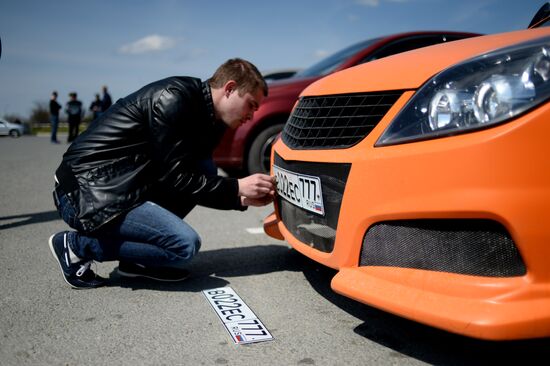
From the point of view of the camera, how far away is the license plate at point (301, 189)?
1.88 metres

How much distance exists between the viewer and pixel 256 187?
228cm

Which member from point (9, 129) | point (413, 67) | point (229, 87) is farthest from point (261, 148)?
point (9, 129)

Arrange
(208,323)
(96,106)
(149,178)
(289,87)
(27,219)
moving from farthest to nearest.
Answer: (96,106), (289,87), (27,219), (149,178), (208,323)

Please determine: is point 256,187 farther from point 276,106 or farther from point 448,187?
point 276,106

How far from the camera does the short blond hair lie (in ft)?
7.72

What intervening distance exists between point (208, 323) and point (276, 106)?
2.89m

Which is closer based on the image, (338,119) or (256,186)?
(338,119)

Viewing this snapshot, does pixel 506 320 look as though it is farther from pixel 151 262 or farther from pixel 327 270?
pixel 151 262

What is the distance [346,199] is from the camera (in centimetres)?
167

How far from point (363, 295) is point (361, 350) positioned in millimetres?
270

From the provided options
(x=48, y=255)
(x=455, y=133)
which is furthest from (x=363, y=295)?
(x=48, y=255)

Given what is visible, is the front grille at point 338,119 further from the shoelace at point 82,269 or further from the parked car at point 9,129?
the parked car at point 9,129

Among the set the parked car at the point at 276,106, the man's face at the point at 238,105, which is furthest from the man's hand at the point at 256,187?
the parked car at the point at 276,106

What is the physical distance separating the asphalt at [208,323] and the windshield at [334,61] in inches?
85.6
